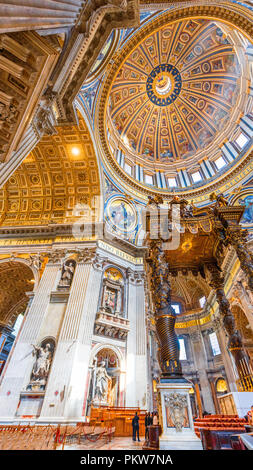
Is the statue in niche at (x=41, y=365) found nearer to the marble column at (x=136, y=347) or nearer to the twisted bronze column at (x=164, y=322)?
the marble column at (x=136, y=347)

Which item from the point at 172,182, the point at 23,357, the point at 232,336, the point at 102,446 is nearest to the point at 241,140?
the point at 172,182

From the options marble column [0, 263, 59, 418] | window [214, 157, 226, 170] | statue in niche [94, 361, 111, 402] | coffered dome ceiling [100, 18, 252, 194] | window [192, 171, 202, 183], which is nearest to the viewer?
marble column [0, 263, 59, 418]

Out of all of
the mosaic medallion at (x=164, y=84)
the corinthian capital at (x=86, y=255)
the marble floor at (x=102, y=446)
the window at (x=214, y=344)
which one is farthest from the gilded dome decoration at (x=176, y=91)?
the marble floor at (x=102, y=446)

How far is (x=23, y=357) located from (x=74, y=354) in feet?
7.89

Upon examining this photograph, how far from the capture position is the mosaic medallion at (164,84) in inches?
822

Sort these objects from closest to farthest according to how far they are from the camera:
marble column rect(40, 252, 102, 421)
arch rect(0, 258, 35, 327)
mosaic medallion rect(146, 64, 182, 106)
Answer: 1. marble column rect(40, 252, 102, 421)
2. arch rect(0, 258, 35, 327)
3. mosaic medallion rect(146, 64, 182, 106)

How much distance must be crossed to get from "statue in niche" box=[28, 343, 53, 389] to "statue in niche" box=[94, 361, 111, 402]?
2.29 metres

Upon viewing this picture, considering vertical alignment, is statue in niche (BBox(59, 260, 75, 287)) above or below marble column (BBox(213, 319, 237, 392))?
above

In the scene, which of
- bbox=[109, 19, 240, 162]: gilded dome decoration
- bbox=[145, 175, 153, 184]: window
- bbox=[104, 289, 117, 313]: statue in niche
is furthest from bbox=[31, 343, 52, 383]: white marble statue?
bbox=[109, 19, 240, 162]: gilded dome decoration

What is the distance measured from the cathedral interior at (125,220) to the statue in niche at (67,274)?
3.3 inches

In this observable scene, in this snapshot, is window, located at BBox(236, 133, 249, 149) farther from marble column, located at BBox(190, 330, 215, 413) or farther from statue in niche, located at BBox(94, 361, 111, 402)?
statue in niche, located at BBox(94, 361, 111, 402)

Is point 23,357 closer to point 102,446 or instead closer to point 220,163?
point 102,446

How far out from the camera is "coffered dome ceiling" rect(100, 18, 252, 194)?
1830 centimetres

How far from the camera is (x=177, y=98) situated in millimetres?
22391
